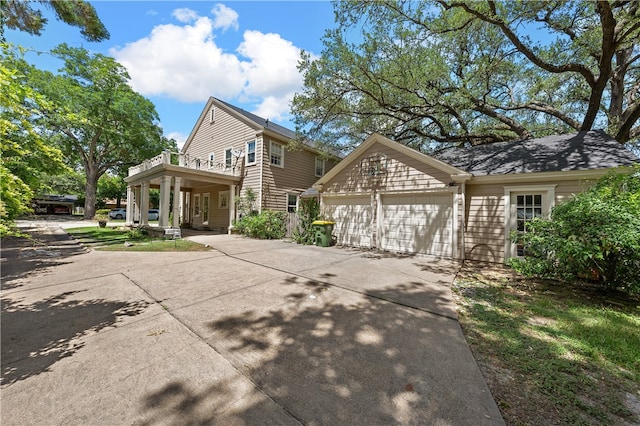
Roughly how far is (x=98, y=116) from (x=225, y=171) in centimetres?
1598

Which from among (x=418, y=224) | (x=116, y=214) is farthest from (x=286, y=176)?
(x=116, y=214)

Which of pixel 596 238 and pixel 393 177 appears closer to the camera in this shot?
pixel 596 238

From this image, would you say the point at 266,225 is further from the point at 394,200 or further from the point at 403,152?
the point at 403,152

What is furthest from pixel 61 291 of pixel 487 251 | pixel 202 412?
pixel 487 251

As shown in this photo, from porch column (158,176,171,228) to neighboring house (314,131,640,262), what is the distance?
26.3ft

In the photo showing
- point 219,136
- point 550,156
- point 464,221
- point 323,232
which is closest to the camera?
point 550,156

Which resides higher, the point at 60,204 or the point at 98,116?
the point at 98,116

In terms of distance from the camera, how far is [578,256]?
4.28 m

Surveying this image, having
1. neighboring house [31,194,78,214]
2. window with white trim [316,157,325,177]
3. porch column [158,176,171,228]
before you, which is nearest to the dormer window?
window with white trim [316,157,325,177]

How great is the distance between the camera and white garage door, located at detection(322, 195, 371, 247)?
991 centimetres

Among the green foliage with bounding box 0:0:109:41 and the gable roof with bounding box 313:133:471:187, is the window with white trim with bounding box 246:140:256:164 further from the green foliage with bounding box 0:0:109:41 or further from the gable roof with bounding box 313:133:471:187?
Answer: the green foliage with bounding box 0:0:109:41

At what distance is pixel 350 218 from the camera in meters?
10.4

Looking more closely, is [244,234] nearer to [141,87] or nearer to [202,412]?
[202,412]

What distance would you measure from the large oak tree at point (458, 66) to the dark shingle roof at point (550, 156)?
86.1 inches
